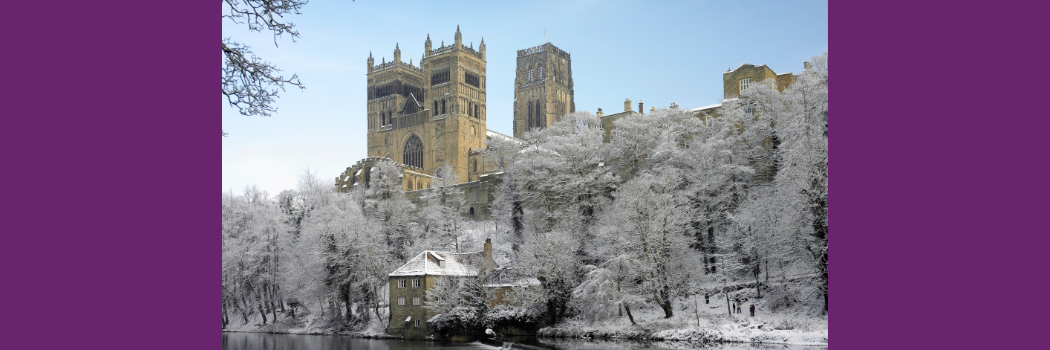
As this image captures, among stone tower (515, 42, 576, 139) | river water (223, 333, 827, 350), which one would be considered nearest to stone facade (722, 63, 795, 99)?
river water (223, 333, 827, 350)

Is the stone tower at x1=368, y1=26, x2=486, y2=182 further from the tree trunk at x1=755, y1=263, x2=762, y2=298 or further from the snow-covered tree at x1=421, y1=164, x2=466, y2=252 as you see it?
the tree trunk at x1=755, y1=263, x2=762, y2=298

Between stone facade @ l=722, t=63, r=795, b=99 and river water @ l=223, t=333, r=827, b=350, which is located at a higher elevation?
stone facade @ l=722, t=63, r=795, b=99

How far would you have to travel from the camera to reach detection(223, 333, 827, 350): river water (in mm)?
26003

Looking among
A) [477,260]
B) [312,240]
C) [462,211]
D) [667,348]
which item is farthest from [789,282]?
[462,211]

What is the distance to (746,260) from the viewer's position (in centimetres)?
3381

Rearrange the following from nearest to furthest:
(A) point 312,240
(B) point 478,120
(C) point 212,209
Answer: (C) point 212,209 < (A) point 312,240 < (B) point 478,120

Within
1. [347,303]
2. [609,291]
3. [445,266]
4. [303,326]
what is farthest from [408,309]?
[609,291]

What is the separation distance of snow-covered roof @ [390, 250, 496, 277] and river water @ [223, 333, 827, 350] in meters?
3.60

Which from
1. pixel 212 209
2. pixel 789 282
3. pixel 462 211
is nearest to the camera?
pixel 212 209

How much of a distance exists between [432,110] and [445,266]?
44548 millimetres

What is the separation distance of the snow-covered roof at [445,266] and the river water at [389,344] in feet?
11.8

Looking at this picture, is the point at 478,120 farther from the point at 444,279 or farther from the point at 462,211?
the point at 444,279

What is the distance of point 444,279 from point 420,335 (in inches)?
107

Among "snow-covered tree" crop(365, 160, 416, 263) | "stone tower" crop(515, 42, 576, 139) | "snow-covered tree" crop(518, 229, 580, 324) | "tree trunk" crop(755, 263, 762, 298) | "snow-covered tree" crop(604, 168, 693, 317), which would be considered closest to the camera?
"tree trunk" crop(755, 263, 762, 298)
